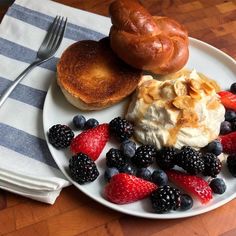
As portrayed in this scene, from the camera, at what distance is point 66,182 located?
109 cm

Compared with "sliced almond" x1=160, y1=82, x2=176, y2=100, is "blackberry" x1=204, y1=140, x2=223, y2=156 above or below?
Result: below

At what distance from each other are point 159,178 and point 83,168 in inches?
8.4

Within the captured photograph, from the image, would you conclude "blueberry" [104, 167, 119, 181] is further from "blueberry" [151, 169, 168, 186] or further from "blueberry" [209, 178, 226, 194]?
"blueberry" [209, 178, 226, 194]

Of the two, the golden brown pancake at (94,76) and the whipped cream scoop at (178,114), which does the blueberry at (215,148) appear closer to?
the whipped cream scoop at (178,114)

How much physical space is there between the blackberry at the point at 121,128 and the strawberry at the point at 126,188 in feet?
0.54

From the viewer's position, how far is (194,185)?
1.05 metres

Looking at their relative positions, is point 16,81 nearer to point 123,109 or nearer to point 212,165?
point 123,109

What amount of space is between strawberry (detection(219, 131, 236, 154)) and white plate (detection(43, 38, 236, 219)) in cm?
7

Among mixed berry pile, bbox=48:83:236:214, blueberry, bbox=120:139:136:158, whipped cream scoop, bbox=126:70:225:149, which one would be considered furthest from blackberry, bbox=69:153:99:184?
whipped cream scoop, bbox=126:70:225:149

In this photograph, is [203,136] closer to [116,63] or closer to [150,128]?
[150,128]

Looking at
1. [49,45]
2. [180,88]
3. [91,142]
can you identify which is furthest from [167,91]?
[49,45]

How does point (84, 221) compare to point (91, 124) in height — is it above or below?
below

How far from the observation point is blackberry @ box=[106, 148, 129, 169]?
1094mm

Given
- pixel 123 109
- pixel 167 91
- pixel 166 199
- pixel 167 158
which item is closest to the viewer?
pixel 166 199
